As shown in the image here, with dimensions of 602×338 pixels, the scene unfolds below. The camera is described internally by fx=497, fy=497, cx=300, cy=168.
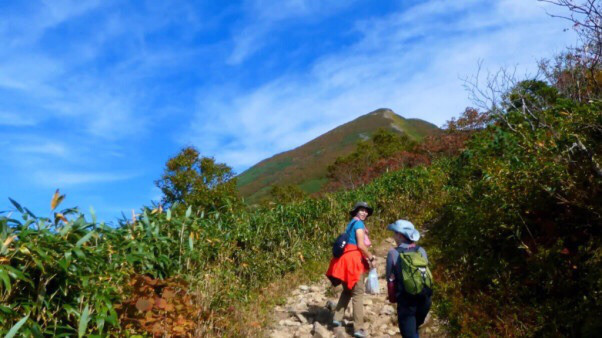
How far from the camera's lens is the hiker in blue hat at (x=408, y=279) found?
18.3 feet

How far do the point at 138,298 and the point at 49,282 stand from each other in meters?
0.96

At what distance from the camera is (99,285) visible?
5.32 m

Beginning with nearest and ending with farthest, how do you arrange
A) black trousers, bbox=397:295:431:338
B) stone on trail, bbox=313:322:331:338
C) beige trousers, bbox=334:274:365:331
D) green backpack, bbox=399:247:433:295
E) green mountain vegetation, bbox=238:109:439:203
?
green backpack, bbox=399:247:433:295
black trousers, bbox=397:295:431:338
beige trousers, bbox=334:274:365:331
stone on trail, bbox=313:322:331:338
green mountain vegetation, bbox=238:109:439:203

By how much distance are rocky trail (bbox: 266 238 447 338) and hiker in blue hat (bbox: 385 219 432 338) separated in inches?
64.0

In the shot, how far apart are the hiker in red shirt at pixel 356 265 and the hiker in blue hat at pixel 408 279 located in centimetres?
135

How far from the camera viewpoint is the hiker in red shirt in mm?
7227

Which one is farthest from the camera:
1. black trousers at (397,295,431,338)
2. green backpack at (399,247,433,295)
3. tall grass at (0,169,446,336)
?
black trousers at (397,295,431,338)

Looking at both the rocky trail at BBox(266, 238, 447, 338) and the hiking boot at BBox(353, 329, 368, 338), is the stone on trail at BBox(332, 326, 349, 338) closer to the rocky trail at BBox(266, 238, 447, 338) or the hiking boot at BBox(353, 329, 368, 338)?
the rocky trail at BBox(266, 238, 447, 338)

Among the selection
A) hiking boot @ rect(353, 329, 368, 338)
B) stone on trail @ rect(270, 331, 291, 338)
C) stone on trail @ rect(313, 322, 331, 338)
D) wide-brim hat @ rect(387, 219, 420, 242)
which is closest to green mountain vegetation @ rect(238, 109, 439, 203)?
stone on trail @ rect(270, 331, 291, 338)

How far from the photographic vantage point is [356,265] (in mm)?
7277

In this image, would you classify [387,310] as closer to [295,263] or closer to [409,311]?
[409,311]

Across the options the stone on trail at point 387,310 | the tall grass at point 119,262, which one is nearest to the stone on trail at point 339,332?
the stone on trail at point 387,310

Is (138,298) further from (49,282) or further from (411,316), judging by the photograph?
(411,316)

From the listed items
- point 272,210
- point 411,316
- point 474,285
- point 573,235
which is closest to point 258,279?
point 272,210
